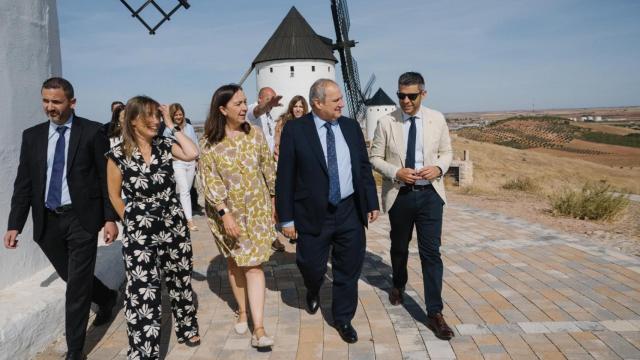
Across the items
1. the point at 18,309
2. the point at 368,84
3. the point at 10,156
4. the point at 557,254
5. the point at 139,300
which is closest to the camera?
the point at 139,300

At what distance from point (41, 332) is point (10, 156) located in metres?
1.45

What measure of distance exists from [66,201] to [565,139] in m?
67.2

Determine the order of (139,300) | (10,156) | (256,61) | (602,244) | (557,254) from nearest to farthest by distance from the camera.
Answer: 1. (139,300)
2. (10,156)
3. (557,254)
4. (602,244)
5. (256,61)

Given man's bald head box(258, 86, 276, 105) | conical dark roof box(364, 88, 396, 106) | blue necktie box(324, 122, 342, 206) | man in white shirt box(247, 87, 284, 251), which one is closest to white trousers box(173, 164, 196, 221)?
man in white shirt box(247, 87, 284, 251)

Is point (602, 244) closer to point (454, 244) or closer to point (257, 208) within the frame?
point (454, 244)

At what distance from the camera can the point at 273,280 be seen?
5.28 meters

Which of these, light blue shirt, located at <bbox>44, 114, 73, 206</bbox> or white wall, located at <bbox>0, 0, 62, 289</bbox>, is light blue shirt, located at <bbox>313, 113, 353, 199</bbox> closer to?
light blue shirt, located at <bbox>44, 114, 73, 206</bbox>

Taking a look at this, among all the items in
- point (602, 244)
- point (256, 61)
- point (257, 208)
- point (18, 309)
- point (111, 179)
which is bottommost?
point (602, 244)

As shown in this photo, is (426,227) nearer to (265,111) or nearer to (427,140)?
(427,140)

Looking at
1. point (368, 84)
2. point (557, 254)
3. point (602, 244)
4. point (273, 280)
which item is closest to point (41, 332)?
point (273, 280)

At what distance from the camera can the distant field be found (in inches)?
1749

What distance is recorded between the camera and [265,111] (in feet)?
19.4

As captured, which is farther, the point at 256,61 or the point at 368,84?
the point at 368,84

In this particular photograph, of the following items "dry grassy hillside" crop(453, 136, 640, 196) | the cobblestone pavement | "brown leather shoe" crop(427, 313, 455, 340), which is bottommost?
"dry grassy hillside" crop(453, 136, 640, 196)
